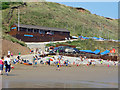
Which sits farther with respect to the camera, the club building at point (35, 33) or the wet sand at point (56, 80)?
the club building at point (35, 33)

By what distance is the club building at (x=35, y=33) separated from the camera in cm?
7194

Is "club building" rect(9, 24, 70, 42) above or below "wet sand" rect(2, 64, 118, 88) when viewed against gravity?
above

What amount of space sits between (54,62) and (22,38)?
41.8m

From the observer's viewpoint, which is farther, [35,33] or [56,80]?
[35,33]

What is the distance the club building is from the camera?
71.9 metres

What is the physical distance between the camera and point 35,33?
76000 mm

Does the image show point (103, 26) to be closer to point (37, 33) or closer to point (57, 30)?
point (57, 30)

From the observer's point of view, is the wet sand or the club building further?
the club building

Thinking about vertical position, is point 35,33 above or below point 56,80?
above

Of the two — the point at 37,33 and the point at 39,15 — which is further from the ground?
the point at 39,15

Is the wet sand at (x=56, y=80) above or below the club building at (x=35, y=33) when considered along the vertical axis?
below

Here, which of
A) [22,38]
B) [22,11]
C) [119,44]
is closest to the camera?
[22,38]

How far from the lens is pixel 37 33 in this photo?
7681 cm

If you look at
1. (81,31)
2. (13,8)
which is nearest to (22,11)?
(13,8)
